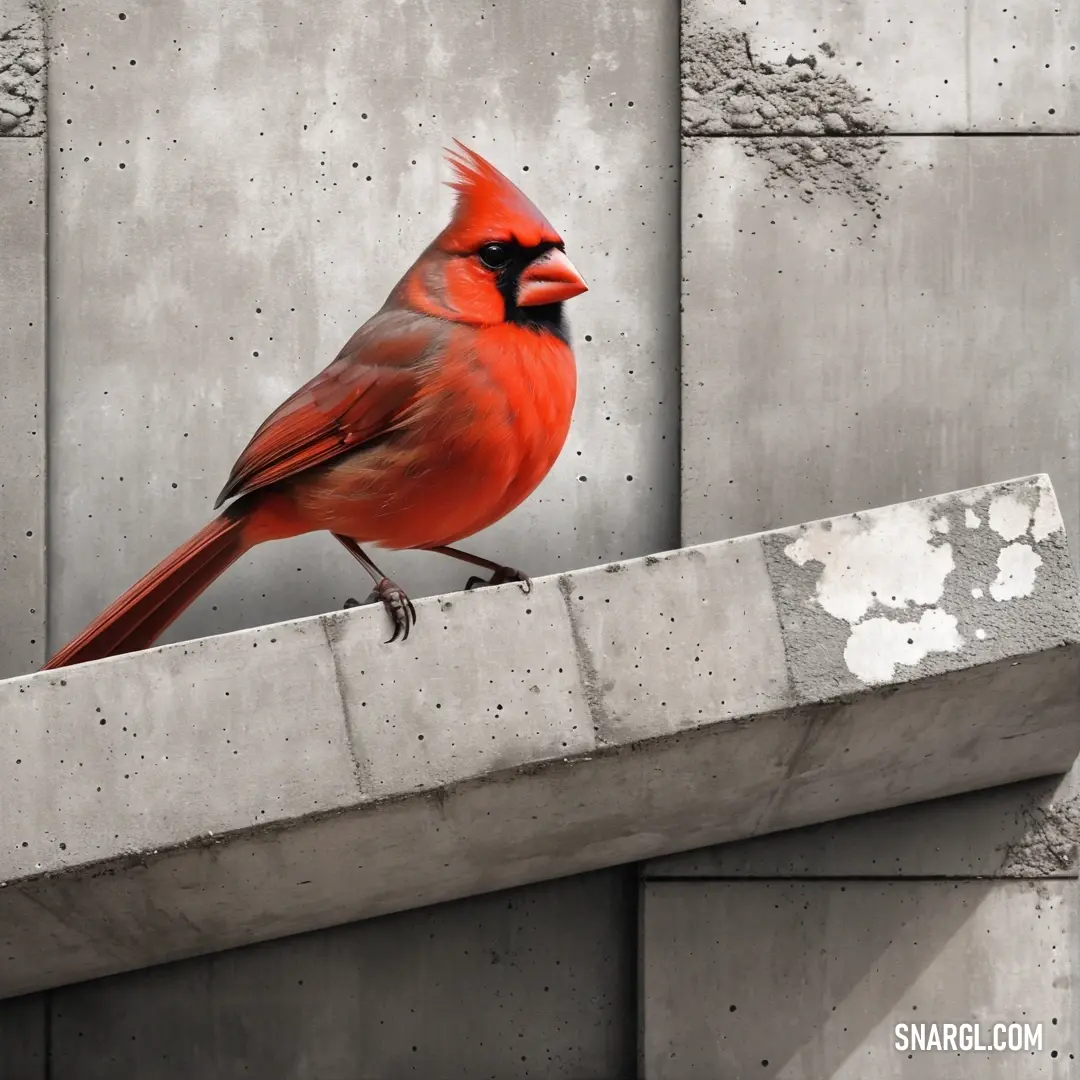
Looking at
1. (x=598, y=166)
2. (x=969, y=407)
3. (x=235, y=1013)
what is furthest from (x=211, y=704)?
(x=969, y=407)

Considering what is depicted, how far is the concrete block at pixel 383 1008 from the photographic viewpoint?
3.98 m

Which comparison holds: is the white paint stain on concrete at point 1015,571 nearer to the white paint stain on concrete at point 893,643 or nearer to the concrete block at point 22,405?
the white paint stain on concrete at point 893,643

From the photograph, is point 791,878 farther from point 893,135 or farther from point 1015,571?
point 893,135

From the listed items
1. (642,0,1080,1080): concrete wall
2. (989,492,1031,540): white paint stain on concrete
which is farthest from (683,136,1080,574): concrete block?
(989,492,1031,540): white paint stain on concrete

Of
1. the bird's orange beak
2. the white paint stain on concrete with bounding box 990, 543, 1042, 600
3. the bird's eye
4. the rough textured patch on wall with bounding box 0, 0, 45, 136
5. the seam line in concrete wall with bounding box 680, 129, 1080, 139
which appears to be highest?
the rough textured patch on wall with bounding box 0, 0, 45, 136

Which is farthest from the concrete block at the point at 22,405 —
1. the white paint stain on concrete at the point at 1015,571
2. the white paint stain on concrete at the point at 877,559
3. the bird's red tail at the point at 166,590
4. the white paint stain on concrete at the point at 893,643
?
the white paint stain on concrete at the point at 1015,571

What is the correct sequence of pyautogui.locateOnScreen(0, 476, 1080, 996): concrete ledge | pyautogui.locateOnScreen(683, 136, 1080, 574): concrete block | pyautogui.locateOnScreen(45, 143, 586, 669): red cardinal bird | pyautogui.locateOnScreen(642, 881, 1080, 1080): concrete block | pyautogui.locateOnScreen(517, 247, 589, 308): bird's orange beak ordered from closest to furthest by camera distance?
pyautogui.locateOnScreen(0, 476, 1080, 996): concrete ledge
pyautogui.locateOnScreen(45, 143, 586, 669): red cardinal bird
pyautogui.locateOnScreen(517, 247, 589, 308): bird's orange beak
pyautogui.locateOnScreen(642, 881, 1080, 1080): concrete block
pyautogui.locateOnScreen(683, 136, 1080, 574): concrete block

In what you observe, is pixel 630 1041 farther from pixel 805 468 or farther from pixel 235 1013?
pixel 805 468

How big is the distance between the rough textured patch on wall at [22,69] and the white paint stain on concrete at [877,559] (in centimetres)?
282

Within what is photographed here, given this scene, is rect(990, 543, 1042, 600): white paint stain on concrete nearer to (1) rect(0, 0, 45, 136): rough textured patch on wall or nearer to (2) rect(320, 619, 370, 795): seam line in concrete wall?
(2) rect(320, 619, 370, 795): seam line in concrete wall

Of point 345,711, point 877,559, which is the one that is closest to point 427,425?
point 345,711

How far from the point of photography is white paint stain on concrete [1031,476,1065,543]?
131 inches

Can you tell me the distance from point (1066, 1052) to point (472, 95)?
11.7ft

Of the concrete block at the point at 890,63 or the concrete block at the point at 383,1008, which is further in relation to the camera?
the concrete block at the point at 890,63
